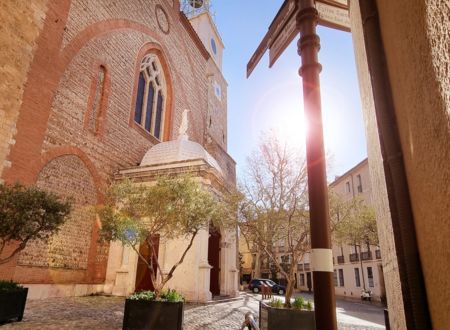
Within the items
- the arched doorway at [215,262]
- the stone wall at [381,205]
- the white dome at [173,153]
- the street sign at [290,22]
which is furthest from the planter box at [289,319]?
the white dome at [173,153]

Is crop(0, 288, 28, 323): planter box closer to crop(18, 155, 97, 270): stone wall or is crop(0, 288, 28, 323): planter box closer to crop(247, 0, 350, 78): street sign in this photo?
crop(18, 155, 97, 270): stone wall

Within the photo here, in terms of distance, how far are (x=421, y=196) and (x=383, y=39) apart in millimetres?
904

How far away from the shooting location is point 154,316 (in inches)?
254

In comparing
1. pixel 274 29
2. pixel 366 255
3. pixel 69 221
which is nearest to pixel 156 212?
pixel 69 221

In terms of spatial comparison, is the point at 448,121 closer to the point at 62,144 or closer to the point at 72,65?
the point at 62,144

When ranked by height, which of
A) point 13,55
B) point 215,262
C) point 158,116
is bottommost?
point 215,262

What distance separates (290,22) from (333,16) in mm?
383

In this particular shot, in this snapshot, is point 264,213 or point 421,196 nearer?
point 421,196

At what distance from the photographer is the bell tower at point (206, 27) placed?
3189 centimetres

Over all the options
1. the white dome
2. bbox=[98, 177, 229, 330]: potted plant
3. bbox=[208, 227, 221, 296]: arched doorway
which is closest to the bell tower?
the white dome

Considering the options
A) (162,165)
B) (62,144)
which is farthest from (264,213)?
(62,144)

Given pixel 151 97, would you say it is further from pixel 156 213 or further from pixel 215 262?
pixel 156 213

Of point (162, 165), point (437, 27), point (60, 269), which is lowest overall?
point (60, 269)

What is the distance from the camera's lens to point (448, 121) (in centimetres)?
91
